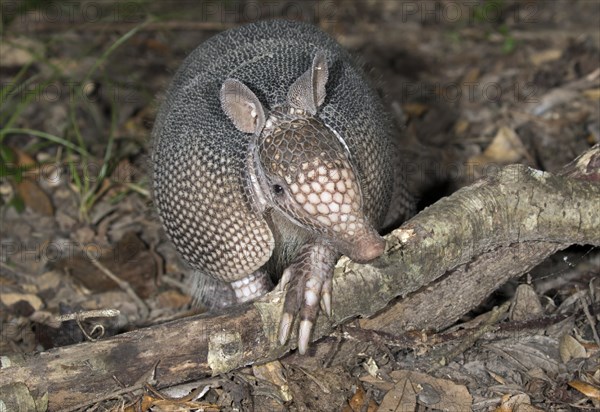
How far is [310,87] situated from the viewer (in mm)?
4109

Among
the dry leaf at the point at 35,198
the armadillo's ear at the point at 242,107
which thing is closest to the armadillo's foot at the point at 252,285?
the armadillo's ear at the point at 242,107

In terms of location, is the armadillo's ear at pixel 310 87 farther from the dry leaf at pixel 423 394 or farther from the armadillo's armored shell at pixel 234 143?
the dry leaf at pixel 423 394

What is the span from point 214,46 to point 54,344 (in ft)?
6.95

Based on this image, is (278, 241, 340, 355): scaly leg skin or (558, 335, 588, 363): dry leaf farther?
(558, 335, 588, 363): dry leaf

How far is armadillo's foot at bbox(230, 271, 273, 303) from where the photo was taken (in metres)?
4.97

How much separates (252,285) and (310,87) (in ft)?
4.65

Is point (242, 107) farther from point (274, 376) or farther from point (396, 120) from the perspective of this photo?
point (396, 120)

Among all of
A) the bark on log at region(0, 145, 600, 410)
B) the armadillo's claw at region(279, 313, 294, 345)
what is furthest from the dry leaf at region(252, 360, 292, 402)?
the armadillo's claw at region(279, 313, 294, 345)

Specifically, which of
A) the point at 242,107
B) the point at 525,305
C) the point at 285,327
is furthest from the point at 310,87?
the point at 525,305

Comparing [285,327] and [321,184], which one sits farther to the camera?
[285,327]

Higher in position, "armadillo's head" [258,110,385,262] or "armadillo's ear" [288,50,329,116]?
"armadillo's ear" [288,50,329,116]

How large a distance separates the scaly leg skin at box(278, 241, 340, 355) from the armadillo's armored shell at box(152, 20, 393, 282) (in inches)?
7.4

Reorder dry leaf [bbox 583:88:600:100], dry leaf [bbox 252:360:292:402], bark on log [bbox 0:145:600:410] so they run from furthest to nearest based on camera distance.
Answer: dry leaf [bbox 583:88:600:100], dry leaf [bbox 252:360:292:402], bark on log [bbox 0:145:600:410]

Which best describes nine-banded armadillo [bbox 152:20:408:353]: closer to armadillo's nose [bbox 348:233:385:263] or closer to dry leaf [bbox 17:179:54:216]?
armadillo's nose [bbox 348:233:385:263]
